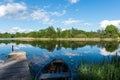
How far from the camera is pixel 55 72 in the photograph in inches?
666

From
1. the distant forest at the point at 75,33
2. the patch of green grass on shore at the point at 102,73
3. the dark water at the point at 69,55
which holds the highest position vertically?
the distant forest at the point at 75,33

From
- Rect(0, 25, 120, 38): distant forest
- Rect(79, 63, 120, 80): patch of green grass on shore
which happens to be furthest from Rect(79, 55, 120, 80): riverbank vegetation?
Rect(0, 25, 120, 38): distant forest

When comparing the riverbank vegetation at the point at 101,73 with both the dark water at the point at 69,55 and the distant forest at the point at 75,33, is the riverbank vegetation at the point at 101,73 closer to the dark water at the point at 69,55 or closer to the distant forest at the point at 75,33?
the dark water at the point at 69,55

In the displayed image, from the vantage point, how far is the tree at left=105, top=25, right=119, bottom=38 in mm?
121550

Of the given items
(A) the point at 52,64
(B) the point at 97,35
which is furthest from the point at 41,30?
(A) the point at 52,64

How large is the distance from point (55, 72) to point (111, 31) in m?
113

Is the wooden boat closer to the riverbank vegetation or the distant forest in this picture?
the riverbank vegetation

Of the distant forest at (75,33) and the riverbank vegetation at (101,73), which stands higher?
the distant forest at (75,33)

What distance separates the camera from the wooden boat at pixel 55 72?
14.6 m

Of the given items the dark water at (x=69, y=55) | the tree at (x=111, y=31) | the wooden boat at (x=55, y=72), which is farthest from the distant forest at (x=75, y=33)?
the wooden boat at (x=55, y=72)

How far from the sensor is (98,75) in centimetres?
1655

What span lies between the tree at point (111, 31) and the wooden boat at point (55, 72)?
104m

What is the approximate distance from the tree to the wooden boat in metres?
104

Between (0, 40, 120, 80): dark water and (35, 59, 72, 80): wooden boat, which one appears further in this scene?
(0, 40, 120, 80): dark water
